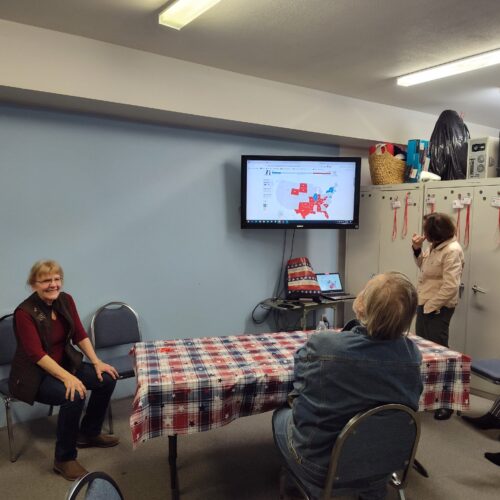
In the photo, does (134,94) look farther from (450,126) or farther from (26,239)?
(450,126)

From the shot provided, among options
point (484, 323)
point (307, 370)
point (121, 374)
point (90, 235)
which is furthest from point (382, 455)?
point (90, 235)

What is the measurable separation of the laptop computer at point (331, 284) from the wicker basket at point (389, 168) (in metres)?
1.03

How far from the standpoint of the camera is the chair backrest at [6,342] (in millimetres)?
2707

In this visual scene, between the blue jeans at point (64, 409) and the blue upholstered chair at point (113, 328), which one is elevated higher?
the blue upholstered chair at point (113, 328)

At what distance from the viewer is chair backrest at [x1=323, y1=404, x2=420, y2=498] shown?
1.46 metres

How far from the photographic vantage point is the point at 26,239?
2893 mm

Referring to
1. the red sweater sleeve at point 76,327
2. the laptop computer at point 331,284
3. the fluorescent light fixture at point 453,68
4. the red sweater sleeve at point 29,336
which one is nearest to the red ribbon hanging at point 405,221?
the laptop computer at point 331,284

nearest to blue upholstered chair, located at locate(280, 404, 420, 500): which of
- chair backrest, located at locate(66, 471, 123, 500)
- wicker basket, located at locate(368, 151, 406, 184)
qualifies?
chair backrest, located at locate(66, 471, 123, 500)

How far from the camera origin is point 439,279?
3.11 m

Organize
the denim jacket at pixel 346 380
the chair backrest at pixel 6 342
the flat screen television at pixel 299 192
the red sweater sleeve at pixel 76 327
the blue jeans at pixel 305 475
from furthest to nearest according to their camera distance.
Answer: the flat screen television at pixel 299 192 < the chair backrest at pixel 6 342 < the red sweater sleeve at pixel 76 327 < the blue jeans at pixel 305 475 < the denim jacket at pixel 346 380

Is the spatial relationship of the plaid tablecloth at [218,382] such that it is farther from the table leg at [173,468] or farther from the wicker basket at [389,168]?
the wicker basket at [389,168]

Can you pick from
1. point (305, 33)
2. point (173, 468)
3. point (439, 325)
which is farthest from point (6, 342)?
point (439, 325)

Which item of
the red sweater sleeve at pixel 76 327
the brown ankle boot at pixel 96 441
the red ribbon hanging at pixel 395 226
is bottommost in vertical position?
the brown ankle boot at pixel 96 441

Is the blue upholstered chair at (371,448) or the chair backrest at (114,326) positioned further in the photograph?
the chair backrest at (114,326)
